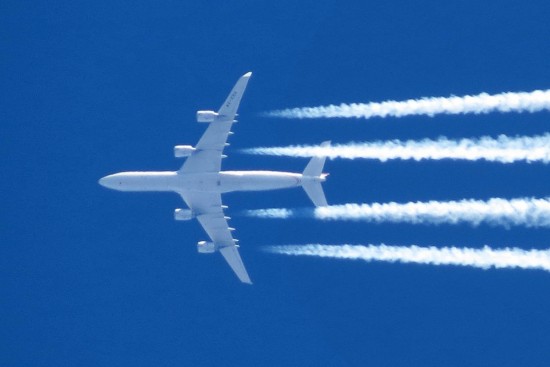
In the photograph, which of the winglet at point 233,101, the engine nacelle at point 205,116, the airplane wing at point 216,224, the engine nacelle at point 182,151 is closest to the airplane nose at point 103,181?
the airplane wing at point 216,224

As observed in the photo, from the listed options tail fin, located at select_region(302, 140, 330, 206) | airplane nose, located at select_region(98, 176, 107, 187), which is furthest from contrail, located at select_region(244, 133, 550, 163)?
airplane nose, located at select_region(98, 176, 107, 187)

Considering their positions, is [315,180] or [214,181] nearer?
[315,180]

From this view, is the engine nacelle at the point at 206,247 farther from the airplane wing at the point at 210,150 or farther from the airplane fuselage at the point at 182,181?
the airplane wing at the point at 210,150

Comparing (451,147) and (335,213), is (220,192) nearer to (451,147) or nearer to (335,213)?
(335,213)

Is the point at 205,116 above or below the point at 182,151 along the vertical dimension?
above

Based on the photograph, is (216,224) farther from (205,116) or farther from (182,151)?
(205,116)

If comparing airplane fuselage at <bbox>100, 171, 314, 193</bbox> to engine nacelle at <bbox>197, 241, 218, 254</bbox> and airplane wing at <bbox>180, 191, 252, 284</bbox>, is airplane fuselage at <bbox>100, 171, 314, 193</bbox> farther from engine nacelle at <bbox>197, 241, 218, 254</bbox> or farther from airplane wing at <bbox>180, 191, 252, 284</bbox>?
engine nacelle at <bbox>197, 241, 218, 254</bbox>

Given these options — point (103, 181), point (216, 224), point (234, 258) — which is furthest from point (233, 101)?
point (234, 258)
